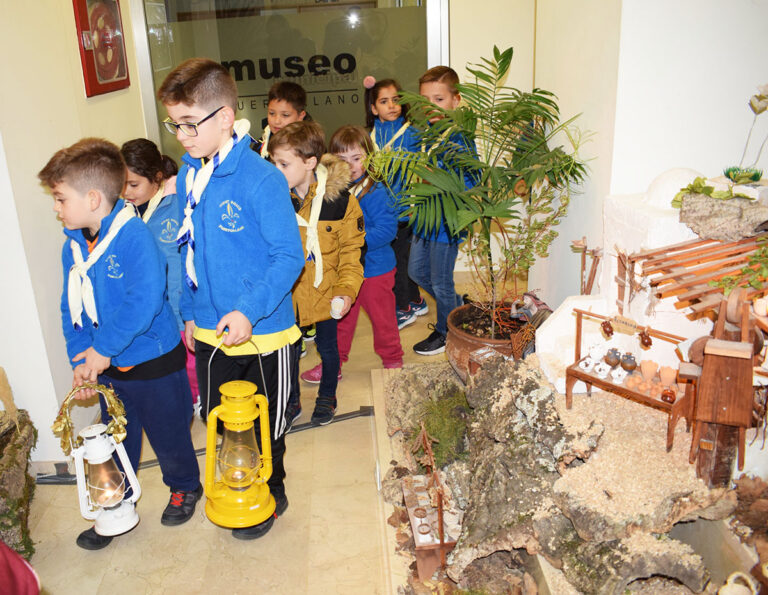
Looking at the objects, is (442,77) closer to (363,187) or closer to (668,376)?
(363,187)

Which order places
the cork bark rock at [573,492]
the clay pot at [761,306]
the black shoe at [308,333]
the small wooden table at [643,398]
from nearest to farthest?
the clay pot at [761,306] → the cork bark rock at [573,492] → the small wooden table at [643,398] → the black shoe at [308,333]

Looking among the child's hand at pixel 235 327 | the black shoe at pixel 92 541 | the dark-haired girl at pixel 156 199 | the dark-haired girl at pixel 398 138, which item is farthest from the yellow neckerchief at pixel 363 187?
the black shoe at pixel 92 541

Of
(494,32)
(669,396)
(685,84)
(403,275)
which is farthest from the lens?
(494,32)

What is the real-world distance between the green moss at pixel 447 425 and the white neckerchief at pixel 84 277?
1629 millimetres

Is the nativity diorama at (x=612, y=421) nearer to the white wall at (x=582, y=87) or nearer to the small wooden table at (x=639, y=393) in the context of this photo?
the small wooden table at (x=639, y=393)

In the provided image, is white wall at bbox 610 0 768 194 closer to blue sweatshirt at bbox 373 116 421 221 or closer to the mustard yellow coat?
the mustard yellow coat

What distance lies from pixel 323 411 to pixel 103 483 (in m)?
1.53

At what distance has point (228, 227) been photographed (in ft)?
8.10

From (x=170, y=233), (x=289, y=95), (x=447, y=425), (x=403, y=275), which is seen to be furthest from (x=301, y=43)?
(x=447, y=425)

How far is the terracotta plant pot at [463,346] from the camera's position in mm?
3521

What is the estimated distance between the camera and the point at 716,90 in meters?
2.90

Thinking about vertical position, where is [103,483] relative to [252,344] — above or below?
below

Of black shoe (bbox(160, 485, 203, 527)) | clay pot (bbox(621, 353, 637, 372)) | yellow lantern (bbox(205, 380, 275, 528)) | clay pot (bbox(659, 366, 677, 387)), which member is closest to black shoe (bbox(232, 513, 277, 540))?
black shoe (bbox(160, 485, 203, 527))

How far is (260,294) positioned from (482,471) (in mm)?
1155
